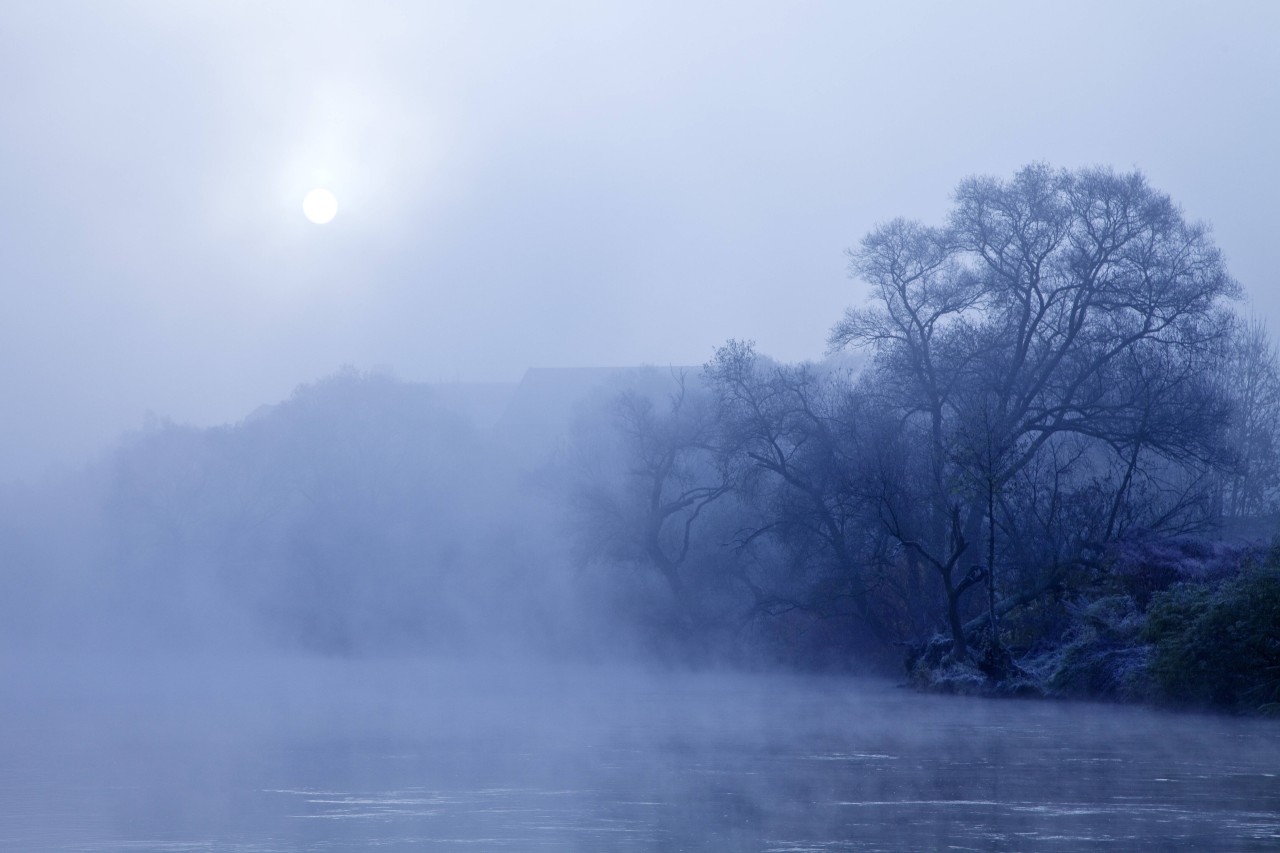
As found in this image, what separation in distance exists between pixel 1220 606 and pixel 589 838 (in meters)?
12.6

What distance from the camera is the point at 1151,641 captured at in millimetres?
19656

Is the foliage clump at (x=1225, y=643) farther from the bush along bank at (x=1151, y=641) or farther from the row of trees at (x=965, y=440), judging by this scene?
the row of trees at (x=965, y=440)

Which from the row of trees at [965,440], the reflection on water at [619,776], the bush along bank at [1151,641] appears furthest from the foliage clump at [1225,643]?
the row of trees at [965,440]

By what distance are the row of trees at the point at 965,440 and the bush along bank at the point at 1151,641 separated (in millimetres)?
515

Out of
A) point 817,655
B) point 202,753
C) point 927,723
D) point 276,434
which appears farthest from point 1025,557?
point 276,434

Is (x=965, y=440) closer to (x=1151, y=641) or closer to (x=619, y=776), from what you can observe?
(x=1151, y=641)

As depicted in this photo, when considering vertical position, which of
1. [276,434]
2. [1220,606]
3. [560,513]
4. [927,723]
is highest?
[276,434]

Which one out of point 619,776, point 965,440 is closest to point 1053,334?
point 965,440

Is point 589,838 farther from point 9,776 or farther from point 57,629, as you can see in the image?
point 57,629

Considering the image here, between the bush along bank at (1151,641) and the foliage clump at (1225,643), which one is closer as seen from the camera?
the foliage clump at (1225,643)

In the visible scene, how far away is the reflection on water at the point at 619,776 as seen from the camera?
862 centimetres

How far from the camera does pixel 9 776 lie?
11.6 m

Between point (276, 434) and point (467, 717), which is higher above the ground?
point (276, 434)

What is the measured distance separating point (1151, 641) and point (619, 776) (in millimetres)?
10944
